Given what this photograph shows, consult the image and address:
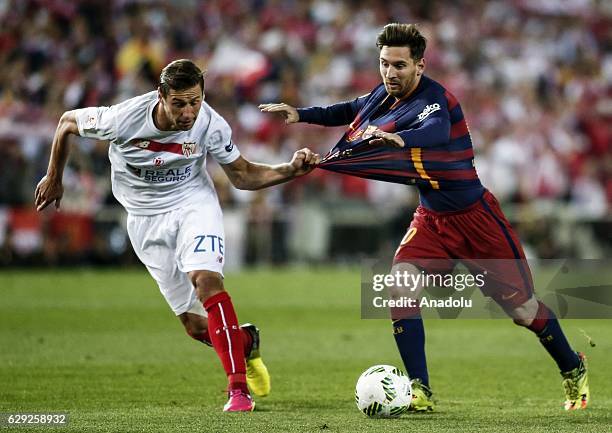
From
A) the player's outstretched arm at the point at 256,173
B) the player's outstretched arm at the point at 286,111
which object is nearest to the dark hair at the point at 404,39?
the player's outstretched arm at the point at 286,111

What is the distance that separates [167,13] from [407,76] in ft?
55.6

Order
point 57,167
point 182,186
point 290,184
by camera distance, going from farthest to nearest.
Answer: point 290,184, point 182,186, point 57,167

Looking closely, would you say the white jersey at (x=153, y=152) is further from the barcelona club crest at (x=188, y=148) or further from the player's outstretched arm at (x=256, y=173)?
the player's outstretched arm at (x=256, y=173)

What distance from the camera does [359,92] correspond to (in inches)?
948

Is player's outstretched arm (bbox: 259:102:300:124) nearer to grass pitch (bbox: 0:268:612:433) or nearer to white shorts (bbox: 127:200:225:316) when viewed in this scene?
white shorts (bbox: 127:200:225:316)

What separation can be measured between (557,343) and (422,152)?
1.74 m

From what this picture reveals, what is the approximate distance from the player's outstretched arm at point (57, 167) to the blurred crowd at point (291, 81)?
1222cm

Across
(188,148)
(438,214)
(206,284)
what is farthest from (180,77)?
(438,214)

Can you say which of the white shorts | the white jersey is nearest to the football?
the white shorts

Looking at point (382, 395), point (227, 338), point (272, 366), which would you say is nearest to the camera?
point (382, 395)

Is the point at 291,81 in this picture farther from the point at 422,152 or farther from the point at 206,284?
the point at 206,284

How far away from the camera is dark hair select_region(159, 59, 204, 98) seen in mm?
7793

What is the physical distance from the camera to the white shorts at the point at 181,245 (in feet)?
26.7

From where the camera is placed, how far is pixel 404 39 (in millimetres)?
7973
